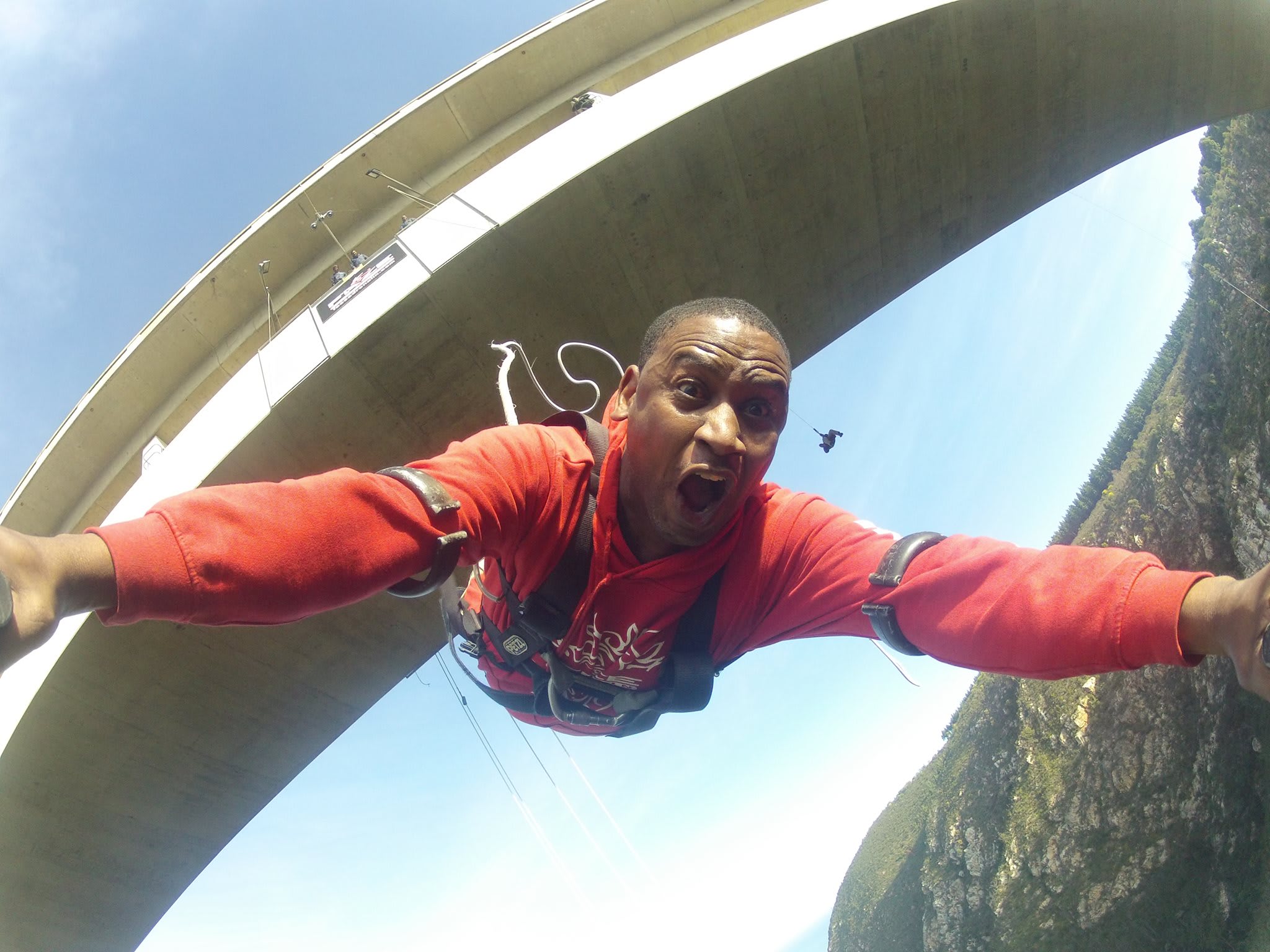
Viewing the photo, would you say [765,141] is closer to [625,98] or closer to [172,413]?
[625,98]

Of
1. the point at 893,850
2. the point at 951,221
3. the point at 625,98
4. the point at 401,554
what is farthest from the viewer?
the point at 893,850

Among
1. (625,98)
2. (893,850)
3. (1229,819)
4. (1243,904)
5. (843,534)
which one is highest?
(625,98)

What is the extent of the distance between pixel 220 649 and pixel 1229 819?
76.8 feet

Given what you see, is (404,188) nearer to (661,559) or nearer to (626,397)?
(626,397)

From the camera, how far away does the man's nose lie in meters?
1.99

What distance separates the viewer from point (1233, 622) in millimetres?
1275

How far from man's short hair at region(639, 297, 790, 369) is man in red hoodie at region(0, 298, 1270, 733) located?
11 millimetres

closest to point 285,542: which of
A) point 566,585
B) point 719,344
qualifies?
point 566,585

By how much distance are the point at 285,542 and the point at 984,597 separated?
1.66 meters

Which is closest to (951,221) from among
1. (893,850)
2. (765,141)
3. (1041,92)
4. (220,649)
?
(1041,92)

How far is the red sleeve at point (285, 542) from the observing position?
1.33 m

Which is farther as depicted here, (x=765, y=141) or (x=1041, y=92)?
(x=1041, y=92)

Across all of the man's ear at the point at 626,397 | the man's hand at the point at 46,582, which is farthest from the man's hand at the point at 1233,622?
the man's hand at the point at 46,582

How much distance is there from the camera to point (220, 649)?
6.74 metres
